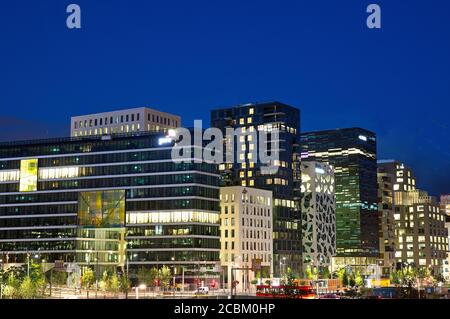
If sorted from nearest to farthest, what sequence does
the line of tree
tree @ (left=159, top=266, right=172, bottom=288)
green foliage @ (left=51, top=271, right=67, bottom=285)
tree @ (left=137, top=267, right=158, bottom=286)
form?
the line of tree < tree @ (left=159, top=266, right=172, bottom=288) < green foliage @ (left=51, top=271, right=67, bottom=285) < tree @ (left=137, top=267, right=158, bottom=286)

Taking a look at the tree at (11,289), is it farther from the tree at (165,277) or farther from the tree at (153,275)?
the tree at (153,275)

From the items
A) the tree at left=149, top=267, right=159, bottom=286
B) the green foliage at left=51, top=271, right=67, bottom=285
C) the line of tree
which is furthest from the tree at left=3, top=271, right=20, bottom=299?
the tree at left=149, top=267, right=159, bottom=286

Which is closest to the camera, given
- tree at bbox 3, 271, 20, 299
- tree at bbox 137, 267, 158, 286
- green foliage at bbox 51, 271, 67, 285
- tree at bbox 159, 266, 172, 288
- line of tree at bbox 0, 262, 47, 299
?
line of tree at bbox 0, 262, 47, 299

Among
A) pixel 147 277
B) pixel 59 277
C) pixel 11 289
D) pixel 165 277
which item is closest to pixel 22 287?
pixel 11 289

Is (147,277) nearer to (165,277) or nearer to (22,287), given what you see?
(165,277)

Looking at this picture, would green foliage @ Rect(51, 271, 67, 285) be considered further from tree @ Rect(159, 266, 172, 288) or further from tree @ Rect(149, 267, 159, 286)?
tree @ Rect(159, 266, 172, 288)

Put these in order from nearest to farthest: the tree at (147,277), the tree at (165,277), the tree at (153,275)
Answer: the tree at (165,277) < the tree at (153,275) < the tree at (147,277)

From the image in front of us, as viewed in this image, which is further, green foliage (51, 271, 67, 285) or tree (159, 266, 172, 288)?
green foliage (51, 271, 67, 285)

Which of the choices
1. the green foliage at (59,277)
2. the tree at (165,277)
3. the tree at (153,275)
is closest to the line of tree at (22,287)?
the green foliage at (59,277)

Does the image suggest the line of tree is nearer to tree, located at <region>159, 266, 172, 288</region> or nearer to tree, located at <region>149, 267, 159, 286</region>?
tree, located at <region>159, 266, 172, 288</region>

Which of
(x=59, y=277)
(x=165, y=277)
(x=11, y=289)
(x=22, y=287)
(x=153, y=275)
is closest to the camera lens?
(x=22, y=287)
